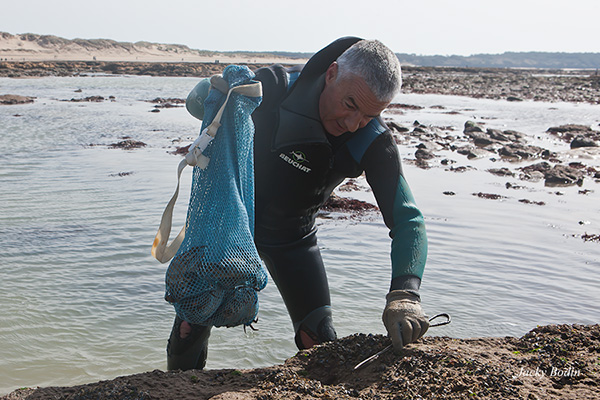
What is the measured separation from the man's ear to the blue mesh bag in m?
0.50

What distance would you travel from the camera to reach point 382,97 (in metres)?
3.11

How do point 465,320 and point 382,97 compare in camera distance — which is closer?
point 382,97

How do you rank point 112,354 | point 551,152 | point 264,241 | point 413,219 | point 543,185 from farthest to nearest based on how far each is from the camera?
point 551,152, point 543,185, point 112,354, point 264,241, point 413,219

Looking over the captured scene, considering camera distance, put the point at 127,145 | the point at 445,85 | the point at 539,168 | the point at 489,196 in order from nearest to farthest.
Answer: the point at 489,196 → the point at 539,168 → the point at 127,145 → the point at 445,85

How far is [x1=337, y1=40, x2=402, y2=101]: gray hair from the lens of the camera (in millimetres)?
3061

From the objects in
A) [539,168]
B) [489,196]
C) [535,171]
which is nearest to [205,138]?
[489,196]

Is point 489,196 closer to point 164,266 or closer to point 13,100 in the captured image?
point 164,266

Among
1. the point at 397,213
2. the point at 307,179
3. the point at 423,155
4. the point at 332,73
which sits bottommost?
the point at 423,155

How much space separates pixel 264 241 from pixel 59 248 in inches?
177

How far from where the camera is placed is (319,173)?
3650 mm

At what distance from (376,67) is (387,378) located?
1523 millimetres

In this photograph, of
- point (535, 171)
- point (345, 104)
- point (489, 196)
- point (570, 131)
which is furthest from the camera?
point (570, 131)

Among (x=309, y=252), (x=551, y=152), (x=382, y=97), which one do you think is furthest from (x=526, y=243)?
(x=551, y=152)

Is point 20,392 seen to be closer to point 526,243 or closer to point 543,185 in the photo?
point 526,243
